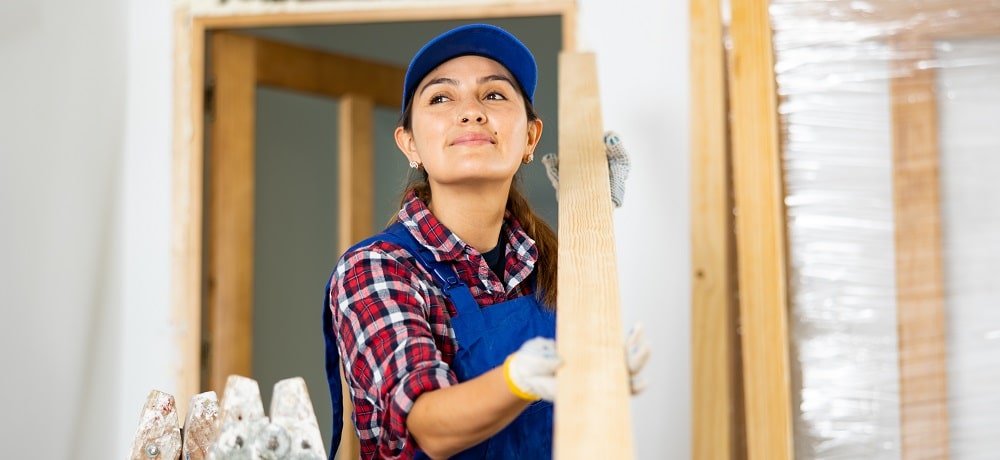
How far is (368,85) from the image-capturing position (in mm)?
3268

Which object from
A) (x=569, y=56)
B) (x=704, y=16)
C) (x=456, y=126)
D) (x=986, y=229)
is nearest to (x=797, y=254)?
(x=986, y=229)

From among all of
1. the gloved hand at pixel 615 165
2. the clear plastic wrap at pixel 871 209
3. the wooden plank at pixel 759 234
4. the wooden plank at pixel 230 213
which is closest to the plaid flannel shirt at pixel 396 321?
the gloved hand at pixel 615 165

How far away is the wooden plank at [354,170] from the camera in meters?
3.19

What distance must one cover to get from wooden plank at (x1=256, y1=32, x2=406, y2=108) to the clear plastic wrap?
128 cm

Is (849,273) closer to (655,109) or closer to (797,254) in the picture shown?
(797,254)

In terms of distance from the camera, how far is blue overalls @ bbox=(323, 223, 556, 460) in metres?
1.50

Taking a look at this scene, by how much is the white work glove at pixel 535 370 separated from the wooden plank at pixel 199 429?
0.42 metres

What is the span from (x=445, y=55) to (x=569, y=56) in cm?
25

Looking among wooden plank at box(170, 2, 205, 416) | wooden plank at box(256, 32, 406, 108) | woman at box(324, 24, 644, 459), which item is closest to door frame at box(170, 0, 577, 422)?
wooden plank at box(170, 2, 205, 416)

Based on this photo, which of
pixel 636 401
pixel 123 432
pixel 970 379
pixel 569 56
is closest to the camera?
pixel 569 56

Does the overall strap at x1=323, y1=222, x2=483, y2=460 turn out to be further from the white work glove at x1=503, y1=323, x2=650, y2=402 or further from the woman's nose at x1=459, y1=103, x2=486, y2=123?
the white work glove at x1=503, y1=323, x2=650, y2=402

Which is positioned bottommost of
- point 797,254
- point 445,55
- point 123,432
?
point 123,432

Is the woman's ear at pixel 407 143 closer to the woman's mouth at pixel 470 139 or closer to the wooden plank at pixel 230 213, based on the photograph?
the woman's mouth at pixel 470 139

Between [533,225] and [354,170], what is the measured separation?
4.93 ft
